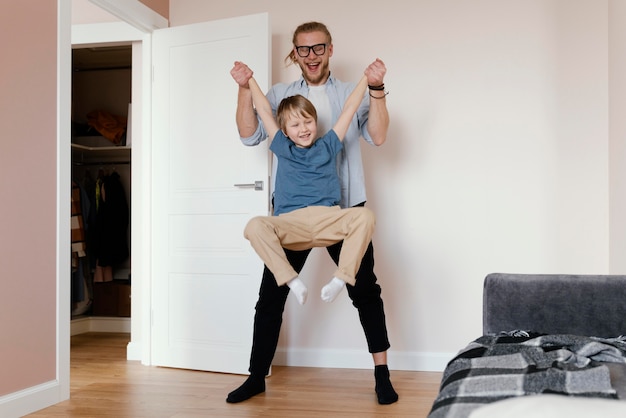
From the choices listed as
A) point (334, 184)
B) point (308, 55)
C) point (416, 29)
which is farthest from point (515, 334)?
point (416, 29)

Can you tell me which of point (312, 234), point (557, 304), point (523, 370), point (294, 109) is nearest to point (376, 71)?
point (294, 109)

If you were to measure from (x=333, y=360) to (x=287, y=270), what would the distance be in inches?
54.3

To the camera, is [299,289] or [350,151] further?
[350,151]

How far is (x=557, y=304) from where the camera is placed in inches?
79.3

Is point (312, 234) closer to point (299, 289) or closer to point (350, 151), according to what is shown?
point (299, 289)

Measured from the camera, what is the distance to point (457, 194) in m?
3.76

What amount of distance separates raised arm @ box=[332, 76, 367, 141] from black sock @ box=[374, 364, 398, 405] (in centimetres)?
103

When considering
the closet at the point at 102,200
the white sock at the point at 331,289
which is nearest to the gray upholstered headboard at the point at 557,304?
the white sock at the point at 331,289

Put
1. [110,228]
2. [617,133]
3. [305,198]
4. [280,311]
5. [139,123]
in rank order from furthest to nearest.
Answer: [110,228] < [139,123] < [617,133] < [280,311] < [305,198]

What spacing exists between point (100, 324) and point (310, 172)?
3.27 m
